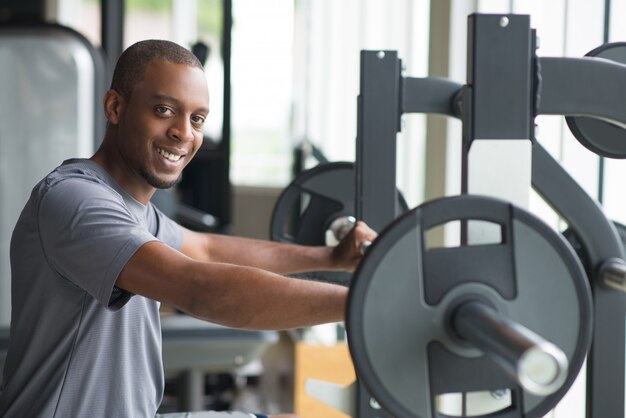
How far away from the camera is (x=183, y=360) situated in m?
3.14

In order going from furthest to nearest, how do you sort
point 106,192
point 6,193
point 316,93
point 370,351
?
point 316,93
point 6,193
point 106,192
point 370,351

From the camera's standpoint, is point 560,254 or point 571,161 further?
point 571,161

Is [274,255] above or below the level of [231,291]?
below

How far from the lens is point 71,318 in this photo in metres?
1.43

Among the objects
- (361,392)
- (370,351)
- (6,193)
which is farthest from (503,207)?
(6,193)

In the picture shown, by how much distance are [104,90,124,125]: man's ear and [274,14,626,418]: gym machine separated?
25.9 inches

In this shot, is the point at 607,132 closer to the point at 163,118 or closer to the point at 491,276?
the point at 491,276

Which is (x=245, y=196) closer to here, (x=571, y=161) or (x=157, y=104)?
(x=571, y=161)

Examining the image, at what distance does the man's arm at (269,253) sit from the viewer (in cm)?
188

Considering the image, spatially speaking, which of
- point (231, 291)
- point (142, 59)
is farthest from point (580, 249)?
point (142, 59)

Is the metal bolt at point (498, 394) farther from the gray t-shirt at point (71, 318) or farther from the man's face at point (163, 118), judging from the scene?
the man's face at point (163, 118)

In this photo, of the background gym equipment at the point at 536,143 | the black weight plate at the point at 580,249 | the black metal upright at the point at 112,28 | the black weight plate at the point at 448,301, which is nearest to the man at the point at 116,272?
the black weight plate at the point at 448,301

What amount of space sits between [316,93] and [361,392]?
3.41 m

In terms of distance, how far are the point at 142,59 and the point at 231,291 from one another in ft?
1.74
